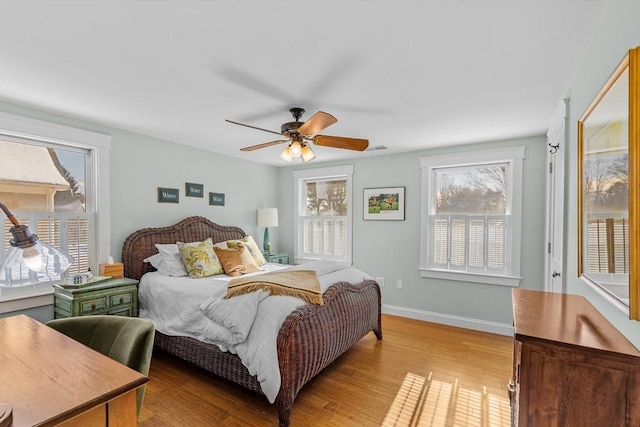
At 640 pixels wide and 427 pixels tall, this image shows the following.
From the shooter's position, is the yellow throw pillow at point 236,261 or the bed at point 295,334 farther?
the yellow throw pillow at point 236,261

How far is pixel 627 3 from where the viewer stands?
118cm

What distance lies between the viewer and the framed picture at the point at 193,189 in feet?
13.3

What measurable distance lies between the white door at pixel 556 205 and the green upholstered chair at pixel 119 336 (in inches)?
108

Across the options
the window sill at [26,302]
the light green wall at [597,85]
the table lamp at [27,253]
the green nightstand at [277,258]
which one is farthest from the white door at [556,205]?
the window sill at [26,302]

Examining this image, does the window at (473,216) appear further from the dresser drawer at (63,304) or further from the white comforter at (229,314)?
the dresser drawer at (63,304)

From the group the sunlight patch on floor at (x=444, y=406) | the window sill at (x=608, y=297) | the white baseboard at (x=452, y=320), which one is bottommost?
the sunlight patch on floor at (x=444, y=406)

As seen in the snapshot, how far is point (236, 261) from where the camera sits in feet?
11.6

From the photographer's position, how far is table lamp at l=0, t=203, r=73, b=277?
1.19m

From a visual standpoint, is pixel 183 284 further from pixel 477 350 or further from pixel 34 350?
pixel 477 350

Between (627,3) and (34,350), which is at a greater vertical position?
(627,3)

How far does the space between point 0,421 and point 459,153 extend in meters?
4.25

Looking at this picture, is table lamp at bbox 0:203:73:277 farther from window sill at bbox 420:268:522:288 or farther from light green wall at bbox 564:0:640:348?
window sill at bbox 420:268:522:288

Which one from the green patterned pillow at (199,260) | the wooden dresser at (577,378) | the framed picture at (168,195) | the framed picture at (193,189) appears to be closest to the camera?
the wooden dresser at (577,378)

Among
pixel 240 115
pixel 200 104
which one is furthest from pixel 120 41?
pixel 240 115
